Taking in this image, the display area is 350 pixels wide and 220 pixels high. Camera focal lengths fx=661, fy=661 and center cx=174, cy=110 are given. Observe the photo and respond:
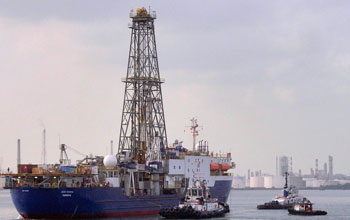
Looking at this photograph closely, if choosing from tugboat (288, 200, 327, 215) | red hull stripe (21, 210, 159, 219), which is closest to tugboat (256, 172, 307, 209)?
tugboat (288, 200, 327, 215)

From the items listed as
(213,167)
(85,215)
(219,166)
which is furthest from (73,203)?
(219,166)

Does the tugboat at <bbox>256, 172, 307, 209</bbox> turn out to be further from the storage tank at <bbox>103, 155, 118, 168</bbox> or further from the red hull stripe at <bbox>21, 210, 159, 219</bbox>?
the storage tank at <bbox>103, 155, 118, 168</bbox>

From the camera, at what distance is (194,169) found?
8731 centimetres

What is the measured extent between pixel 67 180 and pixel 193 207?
14.7 m

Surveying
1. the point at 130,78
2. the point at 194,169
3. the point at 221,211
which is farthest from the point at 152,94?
the point at 221,211

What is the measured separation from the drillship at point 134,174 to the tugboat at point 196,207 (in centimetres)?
425

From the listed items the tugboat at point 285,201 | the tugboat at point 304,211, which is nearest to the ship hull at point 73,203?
the tugboat at point 304,211

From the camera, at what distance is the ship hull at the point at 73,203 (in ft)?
224

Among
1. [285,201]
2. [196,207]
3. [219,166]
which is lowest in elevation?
[285,201]

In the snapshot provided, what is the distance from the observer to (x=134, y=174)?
7988 centimetres

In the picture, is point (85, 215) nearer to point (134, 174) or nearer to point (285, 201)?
point (134, 174)

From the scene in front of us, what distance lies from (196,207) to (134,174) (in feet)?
30.0

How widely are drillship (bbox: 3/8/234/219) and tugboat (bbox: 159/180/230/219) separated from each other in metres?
4.25

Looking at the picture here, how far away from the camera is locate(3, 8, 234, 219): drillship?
6906 centimetres
